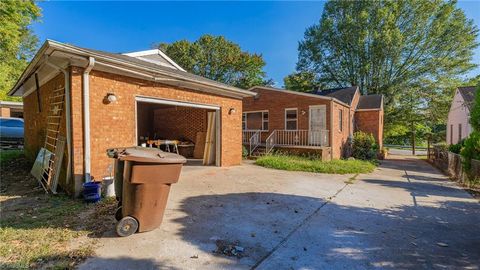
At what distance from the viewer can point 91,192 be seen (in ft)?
16.3

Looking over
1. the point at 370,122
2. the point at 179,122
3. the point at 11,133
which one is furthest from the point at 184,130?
the point at 370,122

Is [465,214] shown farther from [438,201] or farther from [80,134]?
[80,134]

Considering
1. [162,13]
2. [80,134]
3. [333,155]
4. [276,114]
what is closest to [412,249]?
[80,134]

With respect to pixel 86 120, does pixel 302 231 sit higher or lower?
lower

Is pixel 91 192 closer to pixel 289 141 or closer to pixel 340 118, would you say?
pixel 289 141

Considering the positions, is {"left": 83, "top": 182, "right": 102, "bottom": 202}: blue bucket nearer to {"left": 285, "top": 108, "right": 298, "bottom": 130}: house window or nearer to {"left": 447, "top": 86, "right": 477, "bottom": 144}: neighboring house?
{"left": 285, "top": 108, "right": 298, "bottom": 130}: house window

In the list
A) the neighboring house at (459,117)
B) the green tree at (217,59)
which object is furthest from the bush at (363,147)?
the green tree at (217,59)

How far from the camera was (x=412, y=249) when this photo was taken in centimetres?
337

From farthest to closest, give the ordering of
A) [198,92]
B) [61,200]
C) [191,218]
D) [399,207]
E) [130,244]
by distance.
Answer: [198,92] < [399,207] < [61,200] < [191,218] < [130,244]

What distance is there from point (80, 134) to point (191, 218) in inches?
125

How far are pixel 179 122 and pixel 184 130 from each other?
58cm

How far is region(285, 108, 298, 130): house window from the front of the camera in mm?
14868

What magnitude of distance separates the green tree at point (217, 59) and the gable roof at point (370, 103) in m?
13.2

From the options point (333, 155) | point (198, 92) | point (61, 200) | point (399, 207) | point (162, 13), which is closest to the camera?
point (61, 200)
